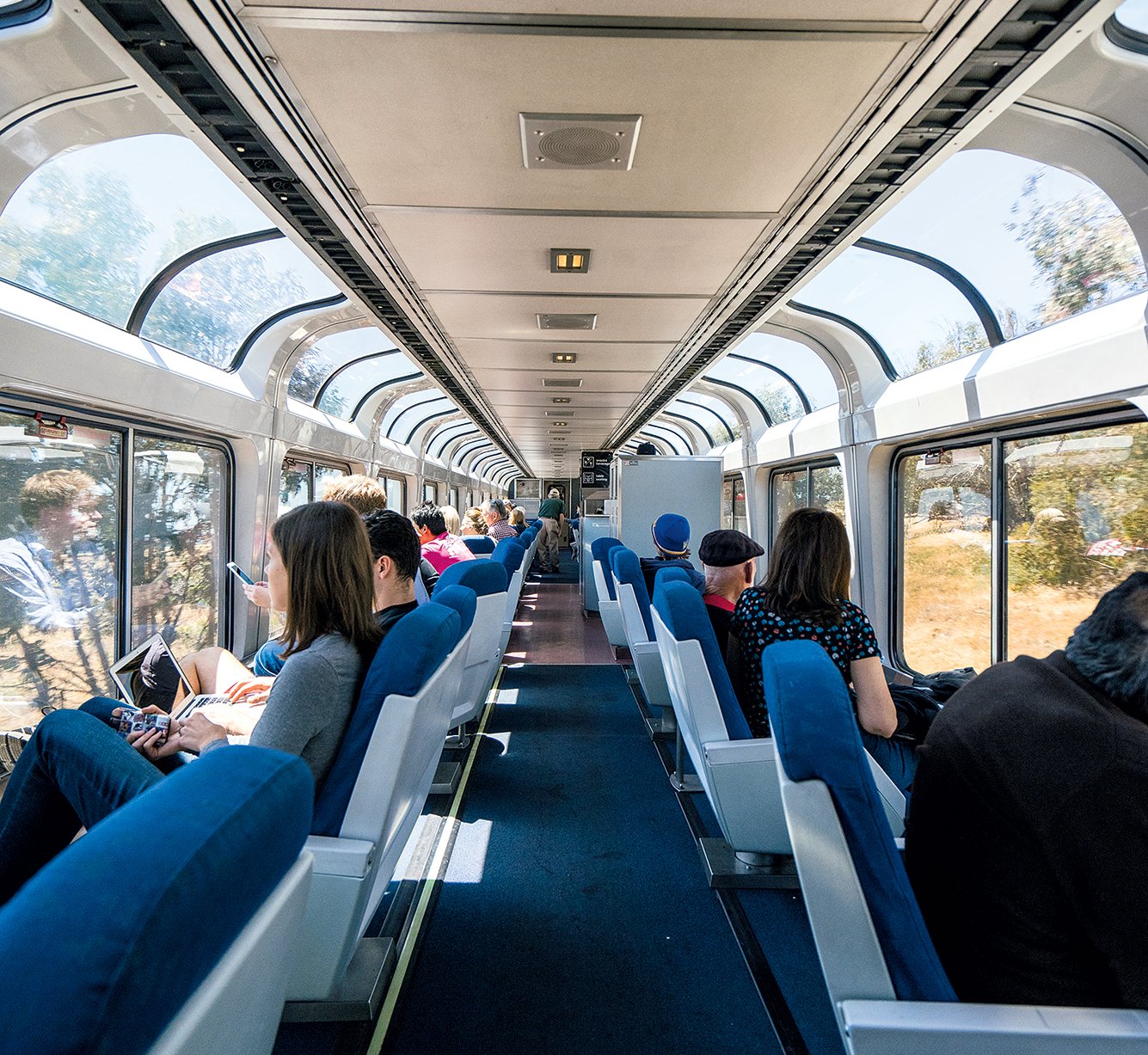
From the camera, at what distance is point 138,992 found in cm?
53

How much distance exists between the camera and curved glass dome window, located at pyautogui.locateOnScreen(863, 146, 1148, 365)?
3.17 meters

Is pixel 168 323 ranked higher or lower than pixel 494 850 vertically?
higher

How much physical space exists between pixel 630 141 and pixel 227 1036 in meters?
2.56

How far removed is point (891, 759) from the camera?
266 centimetres

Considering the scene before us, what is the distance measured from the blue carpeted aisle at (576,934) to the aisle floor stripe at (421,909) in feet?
0.11

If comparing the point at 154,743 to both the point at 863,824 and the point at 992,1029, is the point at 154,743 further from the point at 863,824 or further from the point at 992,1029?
the point at 992,1029

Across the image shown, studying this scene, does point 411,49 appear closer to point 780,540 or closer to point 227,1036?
point 780,540

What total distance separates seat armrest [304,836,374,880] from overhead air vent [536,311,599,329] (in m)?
3.70

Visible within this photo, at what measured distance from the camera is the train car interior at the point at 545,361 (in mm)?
1276

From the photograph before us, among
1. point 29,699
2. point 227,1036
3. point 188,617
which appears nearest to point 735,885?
point 227,1036

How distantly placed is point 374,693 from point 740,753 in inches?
51.3

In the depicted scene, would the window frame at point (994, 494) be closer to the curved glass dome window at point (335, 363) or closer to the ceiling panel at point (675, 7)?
the ceiling panel at point (675, 7)

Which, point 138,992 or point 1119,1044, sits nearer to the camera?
point 138,992

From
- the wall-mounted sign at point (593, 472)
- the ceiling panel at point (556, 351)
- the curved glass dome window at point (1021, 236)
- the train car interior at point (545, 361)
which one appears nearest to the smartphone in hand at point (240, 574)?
the train car interior at point (545, 361)
